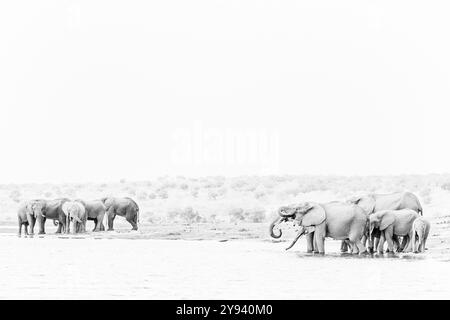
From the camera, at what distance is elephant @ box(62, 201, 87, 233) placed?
33938 millimetres

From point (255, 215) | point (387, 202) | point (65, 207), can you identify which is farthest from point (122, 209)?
point (387, 202)

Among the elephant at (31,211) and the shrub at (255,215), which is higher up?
the elephant at (31,211)

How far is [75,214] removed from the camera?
111 ft

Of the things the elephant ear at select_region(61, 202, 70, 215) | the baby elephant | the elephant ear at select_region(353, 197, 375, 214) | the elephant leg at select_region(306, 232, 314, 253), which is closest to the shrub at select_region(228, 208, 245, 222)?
the elephant ear at select_region(61, 202, 70, 215)

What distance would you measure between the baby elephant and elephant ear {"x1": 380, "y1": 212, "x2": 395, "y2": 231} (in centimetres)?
52

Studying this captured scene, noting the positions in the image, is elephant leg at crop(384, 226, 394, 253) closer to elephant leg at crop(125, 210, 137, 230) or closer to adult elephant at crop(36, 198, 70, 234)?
adult elephant at crop(36, 198, 70, 234)

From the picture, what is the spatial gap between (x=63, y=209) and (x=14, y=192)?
2577 centimetres

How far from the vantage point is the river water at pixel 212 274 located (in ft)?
57.2

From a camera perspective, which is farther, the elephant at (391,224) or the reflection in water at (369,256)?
the elephant at (391,224)

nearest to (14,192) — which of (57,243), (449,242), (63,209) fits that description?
(63,209)

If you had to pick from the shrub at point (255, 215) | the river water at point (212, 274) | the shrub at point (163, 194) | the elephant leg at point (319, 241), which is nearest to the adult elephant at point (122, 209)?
the shrub at point (255, 215)

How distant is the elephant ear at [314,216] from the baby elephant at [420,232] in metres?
1.88

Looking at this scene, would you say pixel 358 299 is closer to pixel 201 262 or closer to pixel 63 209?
pixel 201 262

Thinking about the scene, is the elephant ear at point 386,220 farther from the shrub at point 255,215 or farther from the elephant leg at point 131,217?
the shrub at point 255,215
